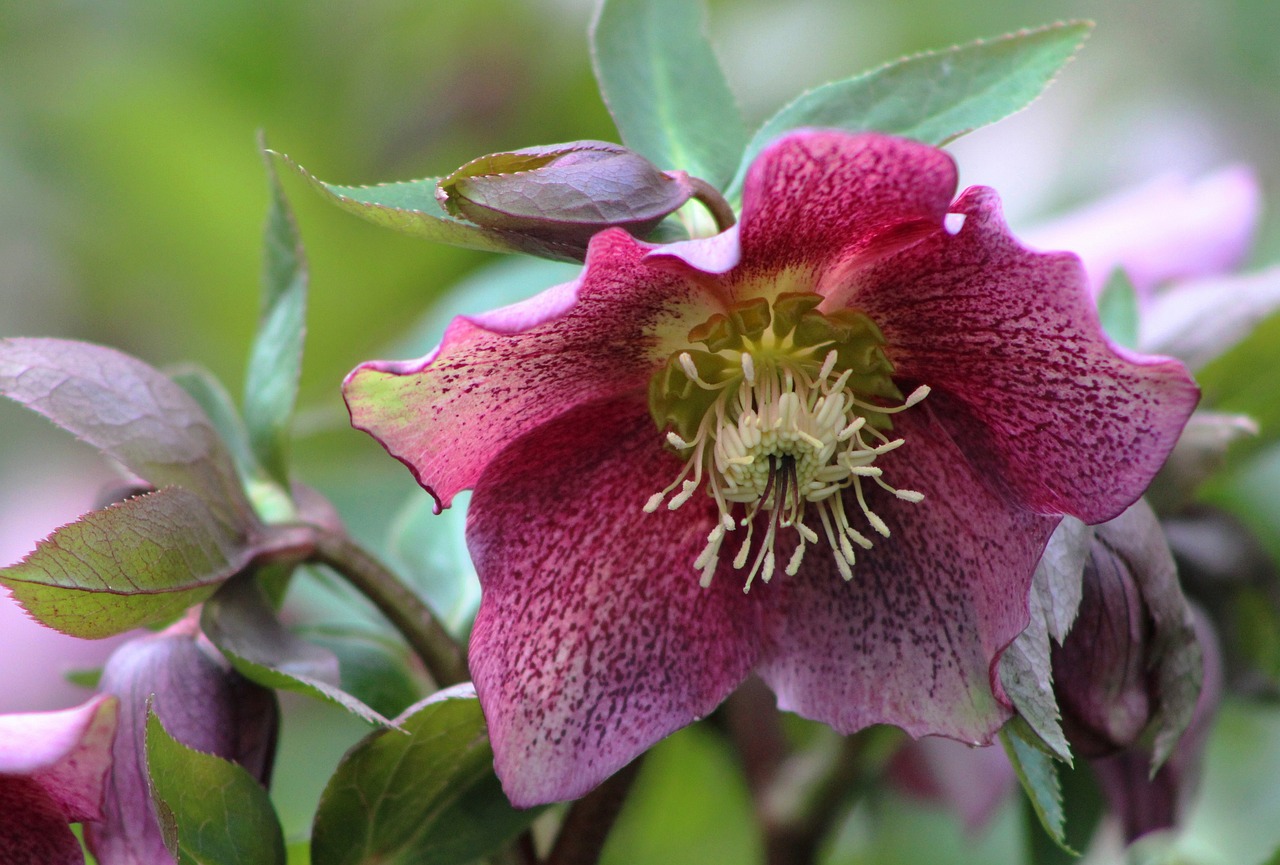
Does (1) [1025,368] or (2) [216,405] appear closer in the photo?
(1) [1025,368]

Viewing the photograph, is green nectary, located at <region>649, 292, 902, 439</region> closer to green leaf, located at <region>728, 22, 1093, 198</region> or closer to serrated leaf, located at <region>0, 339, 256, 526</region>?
green leaf, located at <region>728, 22, 1093, 198</region>

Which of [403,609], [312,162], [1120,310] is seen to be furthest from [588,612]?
[312,162]

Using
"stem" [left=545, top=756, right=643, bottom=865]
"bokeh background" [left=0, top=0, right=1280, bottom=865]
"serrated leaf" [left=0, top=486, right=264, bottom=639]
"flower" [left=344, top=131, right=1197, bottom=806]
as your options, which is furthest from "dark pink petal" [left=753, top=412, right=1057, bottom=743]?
"bokeh background" [left=0, top=0, right=1280, bottom=865]

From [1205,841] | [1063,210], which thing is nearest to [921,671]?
[1205,841]

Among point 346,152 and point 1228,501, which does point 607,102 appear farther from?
point 346,152

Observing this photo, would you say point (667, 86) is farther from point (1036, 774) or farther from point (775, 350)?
point (1036, 774)

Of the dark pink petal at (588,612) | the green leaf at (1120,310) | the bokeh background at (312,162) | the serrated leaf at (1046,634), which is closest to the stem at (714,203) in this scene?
the dark pink petal at (588,612)

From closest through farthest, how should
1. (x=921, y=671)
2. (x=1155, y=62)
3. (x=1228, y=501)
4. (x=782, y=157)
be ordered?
(x=782, y=157) < (x=921, y=671) < (x=1228, y=501) < (x=1155, y=62)
